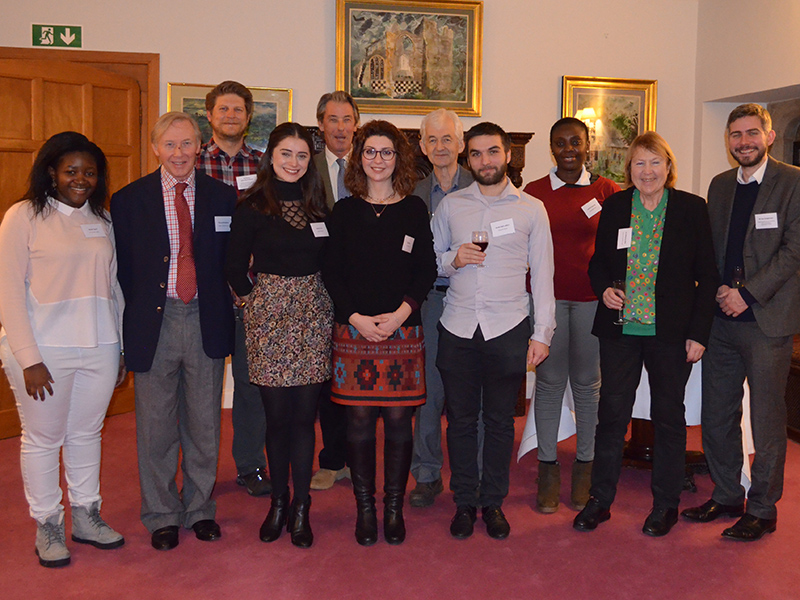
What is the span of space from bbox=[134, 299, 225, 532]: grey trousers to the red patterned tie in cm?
6

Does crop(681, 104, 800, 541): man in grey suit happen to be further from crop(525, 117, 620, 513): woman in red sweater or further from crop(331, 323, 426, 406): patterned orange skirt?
crop(331, 323, 426, 406): patterned orange skirt

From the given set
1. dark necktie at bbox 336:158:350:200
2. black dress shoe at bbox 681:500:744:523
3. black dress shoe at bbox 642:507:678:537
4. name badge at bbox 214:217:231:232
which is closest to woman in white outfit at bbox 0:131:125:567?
name badge at bbox 214:217:231:232

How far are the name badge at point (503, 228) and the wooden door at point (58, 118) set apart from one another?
11.3ft

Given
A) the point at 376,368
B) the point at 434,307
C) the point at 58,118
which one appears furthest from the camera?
the point at 58,118

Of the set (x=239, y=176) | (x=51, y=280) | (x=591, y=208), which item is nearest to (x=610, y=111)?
(x=591, y=208)

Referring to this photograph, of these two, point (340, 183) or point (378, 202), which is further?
point (340, 183)

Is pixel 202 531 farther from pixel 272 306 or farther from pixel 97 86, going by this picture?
pixel 97 86

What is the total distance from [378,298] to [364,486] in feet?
2.61

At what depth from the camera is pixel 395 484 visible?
293cm

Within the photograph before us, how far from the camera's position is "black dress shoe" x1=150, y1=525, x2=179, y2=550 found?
2871mm

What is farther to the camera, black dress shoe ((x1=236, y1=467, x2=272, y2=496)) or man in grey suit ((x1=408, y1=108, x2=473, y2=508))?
black dress shoe ((x1=236, y1=467, x2=272, y2=496))

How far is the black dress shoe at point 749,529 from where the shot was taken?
300 centimetres

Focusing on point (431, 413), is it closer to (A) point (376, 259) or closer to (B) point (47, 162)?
(A) point (376, 259)

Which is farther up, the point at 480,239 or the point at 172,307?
the point at 480,239
